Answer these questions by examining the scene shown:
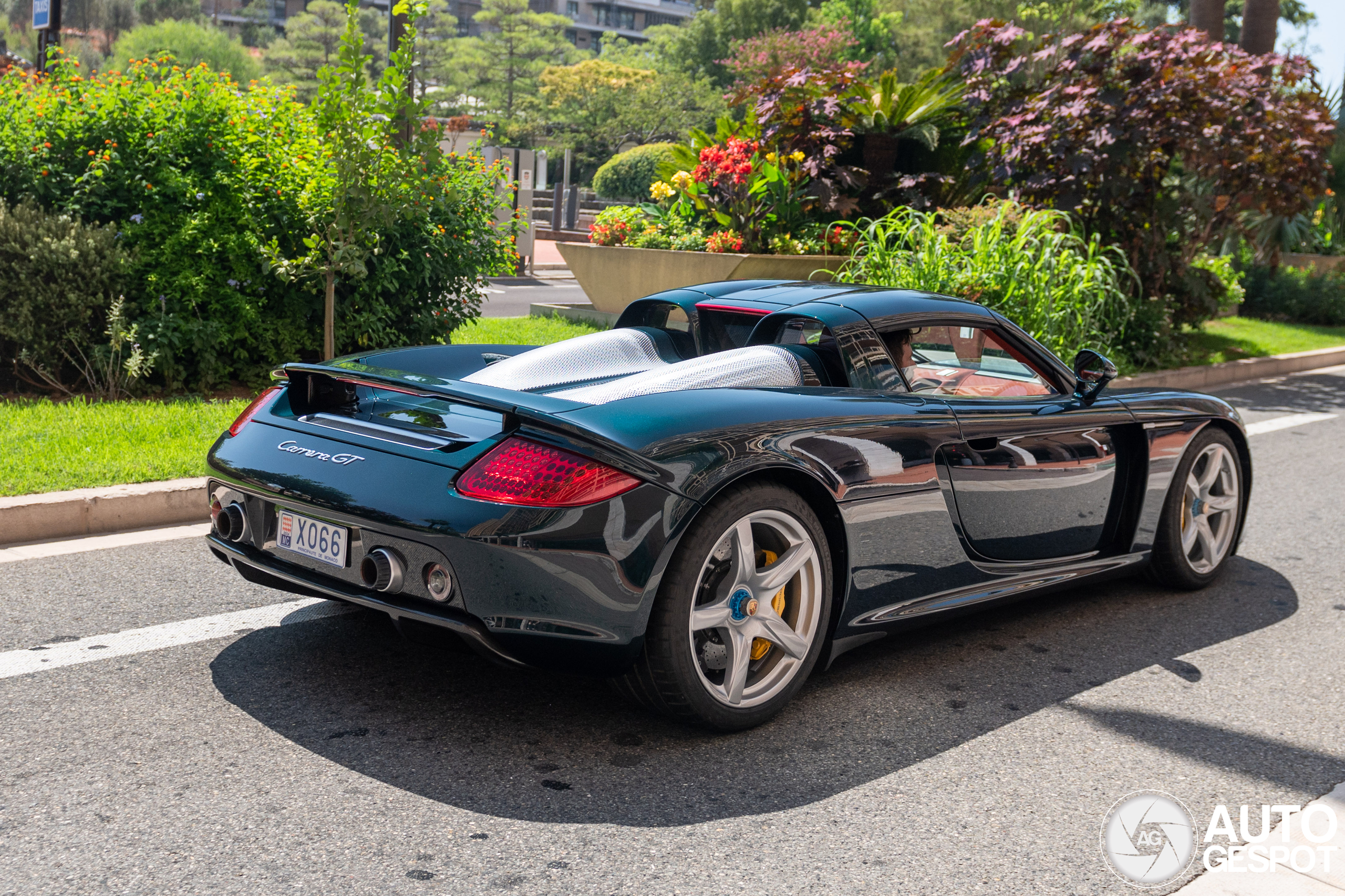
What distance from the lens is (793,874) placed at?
267 cm

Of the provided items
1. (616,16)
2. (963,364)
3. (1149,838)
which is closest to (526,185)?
(963,364)

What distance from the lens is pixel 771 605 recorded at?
3391mm

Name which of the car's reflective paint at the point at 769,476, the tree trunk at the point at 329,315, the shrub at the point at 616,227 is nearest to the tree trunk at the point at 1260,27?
the shrub at the point at 616,227

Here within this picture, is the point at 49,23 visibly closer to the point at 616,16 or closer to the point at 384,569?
the point at 384,569

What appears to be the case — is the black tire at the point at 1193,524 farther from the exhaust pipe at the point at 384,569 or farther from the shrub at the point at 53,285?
the shrub at the point at 53,285

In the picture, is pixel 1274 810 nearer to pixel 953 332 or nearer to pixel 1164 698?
pixel 1164 698

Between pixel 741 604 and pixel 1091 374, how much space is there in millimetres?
1885

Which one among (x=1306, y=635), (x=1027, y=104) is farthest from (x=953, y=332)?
(x=1027, y=104)

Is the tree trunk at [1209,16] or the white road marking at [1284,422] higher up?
the tree trunk at [1209,16]

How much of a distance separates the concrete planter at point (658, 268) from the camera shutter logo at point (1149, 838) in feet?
27.9

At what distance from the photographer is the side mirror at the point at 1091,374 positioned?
4426 millimetres

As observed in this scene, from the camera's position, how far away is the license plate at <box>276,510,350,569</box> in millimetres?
3244

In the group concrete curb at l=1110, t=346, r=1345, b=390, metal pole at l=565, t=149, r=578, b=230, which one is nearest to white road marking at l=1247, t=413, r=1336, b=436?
concrete curb at l=1110, t=346, r=1345, b=390

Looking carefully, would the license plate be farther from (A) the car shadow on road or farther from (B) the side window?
(B) the side window
